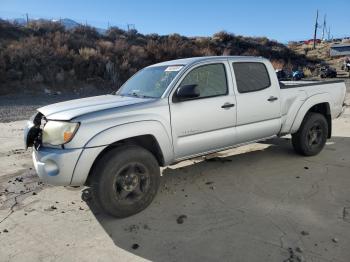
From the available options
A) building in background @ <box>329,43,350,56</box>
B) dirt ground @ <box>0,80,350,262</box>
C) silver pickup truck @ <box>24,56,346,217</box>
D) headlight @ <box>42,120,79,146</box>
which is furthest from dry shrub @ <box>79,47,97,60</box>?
building in background @ <box>329,43,350,56</box>

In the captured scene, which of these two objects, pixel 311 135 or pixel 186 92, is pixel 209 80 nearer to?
pixel 186 92

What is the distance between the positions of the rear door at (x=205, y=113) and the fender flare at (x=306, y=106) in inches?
58.8

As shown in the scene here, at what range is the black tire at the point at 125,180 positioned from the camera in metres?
4.21

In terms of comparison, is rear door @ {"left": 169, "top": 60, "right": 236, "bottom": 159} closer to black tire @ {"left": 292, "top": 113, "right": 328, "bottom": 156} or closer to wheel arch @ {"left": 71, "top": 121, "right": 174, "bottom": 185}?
wheel arch @ {"left": 71, "top": 121, "right": 174, "bottom": 185}

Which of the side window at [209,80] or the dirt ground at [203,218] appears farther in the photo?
the side window at [209,80]

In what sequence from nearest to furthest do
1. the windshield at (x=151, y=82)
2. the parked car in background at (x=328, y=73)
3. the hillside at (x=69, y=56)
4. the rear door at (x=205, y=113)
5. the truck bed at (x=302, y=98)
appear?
1. the rear door at (x=205, y=113)
2. the windshield at (x=151, y=82)
3. the truck bed at (x=302, y=98)
4. the hillside at (x=69, y=56)
5. the parked car in background at (x=328, y=73)

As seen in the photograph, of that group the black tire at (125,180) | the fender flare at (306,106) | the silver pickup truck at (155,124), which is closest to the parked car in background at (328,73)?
the fender flare at (306,106)

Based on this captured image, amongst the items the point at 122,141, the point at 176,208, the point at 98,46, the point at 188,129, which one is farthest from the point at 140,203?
the point at 98,46

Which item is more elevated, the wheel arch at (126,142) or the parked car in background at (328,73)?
the parked car in background at (328,73)

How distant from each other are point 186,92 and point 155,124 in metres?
0.57

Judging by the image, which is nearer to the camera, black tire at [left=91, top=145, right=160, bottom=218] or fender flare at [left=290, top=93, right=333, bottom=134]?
black tire at [left=91, top=145, right=160, bottom=218]

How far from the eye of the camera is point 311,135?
6.67 metres

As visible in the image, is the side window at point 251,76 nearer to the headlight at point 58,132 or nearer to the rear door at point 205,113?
the rear door at point 205,113

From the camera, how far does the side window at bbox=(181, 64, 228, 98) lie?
16.7 ft
